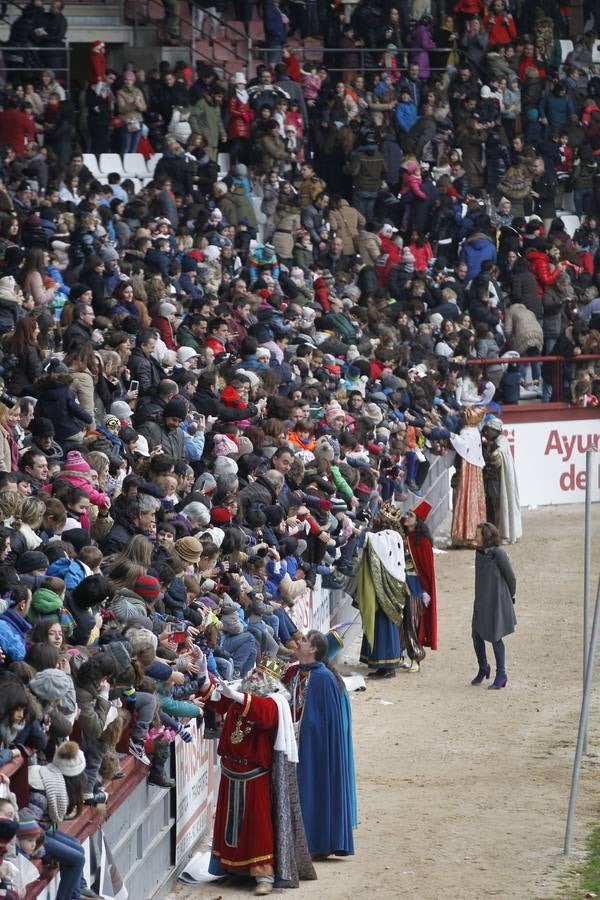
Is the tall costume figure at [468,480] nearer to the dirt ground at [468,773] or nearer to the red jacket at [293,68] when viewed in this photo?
the dirt ground at [468,773]

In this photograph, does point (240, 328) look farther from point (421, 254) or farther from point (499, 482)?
point (421, 254)

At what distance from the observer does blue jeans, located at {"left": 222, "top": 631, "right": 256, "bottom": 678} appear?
47.8ft

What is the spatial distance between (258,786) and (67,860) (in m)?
2.83

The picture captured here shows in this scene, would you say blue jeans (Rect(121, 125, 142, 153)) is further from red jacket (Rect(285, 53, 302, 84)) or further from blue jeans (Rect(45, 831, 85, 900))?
blue jeans (Rect(45, 831, 85, 900))

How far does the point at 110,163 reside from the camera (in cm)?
2909

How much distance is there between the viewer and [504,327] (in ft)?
101

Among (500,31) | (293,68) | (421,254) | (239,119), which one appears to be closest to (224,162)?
(239,119)

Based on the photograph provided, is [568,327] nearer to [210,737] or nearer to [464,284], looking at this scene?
[464,284]

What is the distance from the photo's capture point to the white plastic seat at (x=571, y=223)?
3475 cm

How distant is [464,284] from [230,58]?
21.5 feet

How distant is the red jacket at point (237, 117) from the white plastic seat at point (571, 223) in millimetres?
7168

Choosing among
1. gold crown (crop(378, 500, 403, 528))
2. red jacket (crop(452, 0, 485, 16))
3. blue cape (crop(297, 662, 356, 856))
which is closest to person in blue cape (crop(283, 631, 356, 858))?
blue cape (crop(297, 662, 356, 856))

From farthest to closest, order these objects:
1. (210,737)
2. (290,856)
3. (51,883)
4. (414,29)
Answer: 1. (414,29)
2. (210,737)
3. (290,856)
4. (51,883)

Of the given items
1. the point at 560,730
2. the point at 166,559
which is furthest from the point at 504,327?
the point at 166,559
